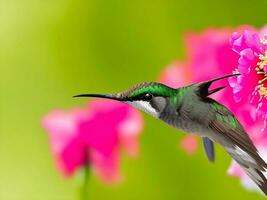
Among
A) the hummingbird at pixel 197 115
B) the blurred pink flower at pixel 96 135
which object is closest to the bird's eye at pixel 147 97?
the hummingbird at pixel 197 115

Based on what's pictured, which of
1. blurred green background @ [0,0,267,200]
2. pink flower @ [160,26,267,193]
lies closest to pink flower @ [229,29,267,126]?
pink flower @ [160,26,267,193]

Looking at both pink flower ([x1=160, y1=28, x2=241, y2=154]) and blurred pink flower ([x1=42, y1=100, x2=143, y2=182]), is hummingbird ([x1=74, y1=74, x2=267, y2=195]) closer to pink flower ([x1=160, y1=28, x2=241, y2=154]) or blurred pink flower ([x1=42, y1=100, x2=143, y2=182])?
pink flower ([x1=160, y1=28, x2=241, y2=154])

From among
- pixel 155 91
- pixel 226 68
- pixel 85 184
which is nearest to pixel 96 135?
pixel 85 184

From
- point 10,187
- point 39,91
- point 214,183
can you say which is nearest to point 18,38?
point 39,91

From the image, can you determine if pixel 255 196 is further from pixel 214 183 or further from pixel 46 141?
pixel 46 141

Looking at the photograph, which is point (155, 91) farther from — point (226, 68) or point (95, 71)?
point (95, 71)

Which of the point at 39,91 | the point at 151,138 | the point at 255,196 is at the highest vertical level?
the point at 39,91

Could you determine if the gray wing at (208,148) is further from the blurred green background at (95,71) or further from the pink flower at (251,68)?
the blurred green background at (95,71)
